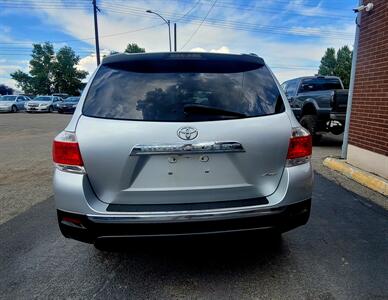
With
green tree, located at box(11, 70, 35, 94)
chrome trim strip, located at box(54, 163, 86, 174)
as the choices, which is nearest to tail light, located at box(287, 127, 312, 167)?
chrome trim strip, located at box(54, 163, 86, 174)

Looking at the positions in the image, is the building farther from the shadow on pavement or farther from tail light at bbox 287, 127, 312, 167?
tail light at bbox 287, 127, 312, 167

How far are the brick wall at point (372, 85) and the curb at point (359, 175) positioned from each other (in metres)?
0.43

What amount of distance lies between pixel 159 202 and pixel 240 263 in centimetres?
112

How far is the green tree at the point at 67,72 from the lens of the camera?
61125 millimetres

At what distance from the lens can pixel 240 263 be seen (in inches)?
123

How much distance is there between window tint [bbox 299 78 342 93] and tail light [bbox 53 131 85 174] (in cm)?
1013

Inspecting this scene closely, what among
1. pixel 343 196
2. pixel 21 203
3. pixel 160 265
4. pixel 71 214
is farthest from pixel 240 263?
pixel 21 203

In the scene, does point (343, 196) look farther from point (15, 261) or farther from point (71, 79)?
point (71, 79)

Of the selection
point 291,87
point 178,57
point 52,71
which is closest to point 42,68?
point 52,71

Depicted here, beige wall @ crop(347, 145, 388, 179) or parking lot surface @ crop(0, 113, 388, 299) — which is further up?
beige wall @ crop(347, 145, 388, 179)

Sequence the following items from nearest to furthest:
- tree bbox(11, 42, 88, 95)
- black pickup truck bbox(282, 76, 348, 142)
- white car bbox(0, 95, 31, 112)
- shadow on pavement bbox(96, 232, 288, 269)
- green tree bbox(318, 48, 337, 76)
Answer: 1. shadow on pavement bbox(96, 232, 288, 269)
2. black pickup truck bbox(282, 76, 348, 142)
3. white car bbox(0, 95, 31, 112)
4. tree bbox(11, 42, 88, 95)
5. green tree bbox(318, 48, 337, 76)

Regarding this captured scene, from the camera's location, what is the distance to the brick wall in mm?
5848

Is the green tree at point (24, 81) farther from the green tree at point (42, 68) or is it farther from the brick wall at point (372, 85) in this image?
the brick wall at point (372, 85)

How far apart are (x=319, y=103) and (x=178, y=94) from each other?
8.38 m
